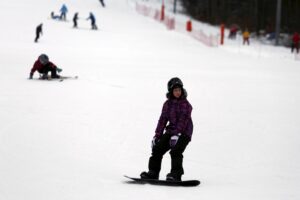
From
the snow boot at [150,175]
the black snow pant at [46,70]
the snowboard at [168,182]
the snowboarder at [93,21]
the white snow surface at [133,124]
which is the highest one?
the snowboarder at [93,21]

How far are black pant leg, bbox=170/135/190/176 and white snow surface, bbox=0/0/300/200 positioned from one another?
29 cm

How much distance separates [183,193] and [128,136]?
167 inches

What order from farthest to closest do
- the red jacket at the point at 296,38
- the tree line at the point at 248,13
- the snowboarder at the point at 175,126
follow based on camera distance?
the tree line at the point at 248,13 → the red jacket at the point at 296,38 → the snowboarder at the point at 175,126

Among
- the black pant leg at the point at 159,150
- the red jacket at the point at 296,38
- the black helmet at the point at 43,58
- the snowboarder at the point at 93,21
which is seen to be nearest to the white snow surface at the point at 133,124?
the black pant leg at the point at 159,150

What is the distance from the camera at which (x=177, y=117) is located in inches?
265

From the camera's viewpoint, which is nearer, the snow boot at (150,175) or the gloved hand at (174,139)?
the gloved hand at (174,139)

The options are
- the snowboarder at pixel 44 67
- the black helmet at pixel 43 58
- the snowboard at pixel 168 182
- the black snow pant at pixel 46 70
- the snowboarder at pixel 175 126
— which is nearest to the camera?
the snowboarder at pixel 175 126

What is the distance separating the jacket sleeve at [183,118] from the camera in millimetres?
6664

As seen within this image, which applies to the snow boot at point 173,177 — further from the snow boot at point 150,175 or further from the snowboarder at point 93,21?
the snowboarder at point 93,21

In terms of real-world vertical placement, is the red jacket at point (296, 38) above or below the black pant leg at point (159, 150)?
above

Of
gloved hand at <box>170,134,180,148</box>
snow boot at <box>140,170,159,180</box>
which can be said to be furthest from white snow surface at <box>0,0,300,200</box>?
gloved hand at <box>170,134,180,148</box>

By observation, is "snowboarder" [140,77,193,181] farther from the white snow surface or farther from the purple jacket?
the white snow surface

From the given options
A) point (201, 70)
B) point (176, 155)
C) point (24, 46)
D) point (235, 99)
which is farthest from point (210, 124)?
point (24, 46)

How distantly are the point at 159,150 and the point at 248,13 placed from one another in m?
58.3
